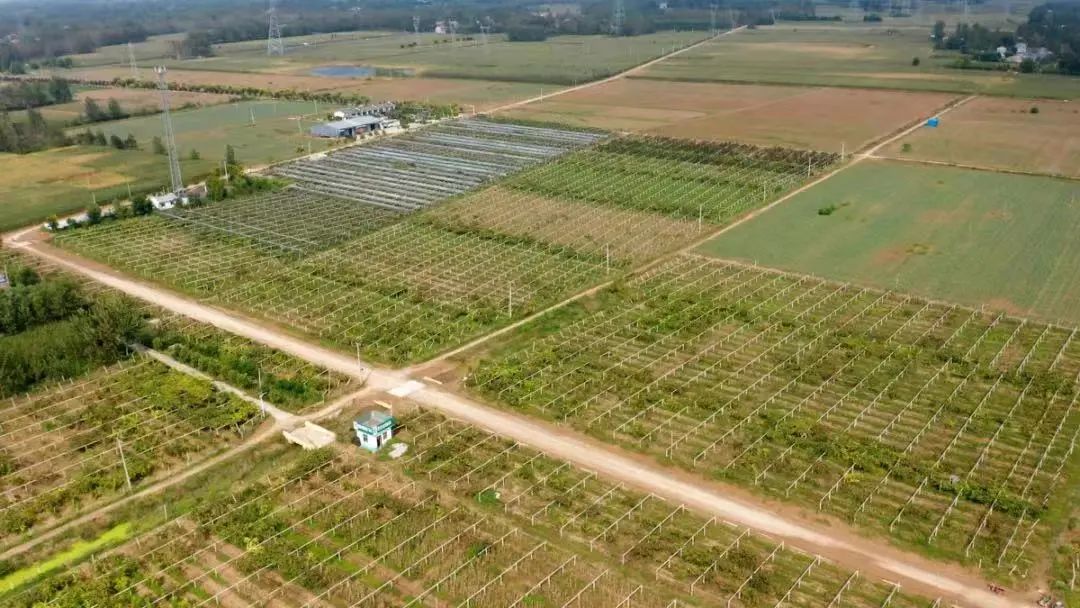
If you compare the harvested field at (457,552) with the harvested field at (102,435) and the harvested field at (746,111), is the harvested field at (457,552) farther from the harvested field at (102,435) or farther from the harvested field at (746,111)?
the harvested field at (746,111)

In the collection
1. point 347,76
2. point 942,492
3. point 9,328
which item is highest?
point 347,76

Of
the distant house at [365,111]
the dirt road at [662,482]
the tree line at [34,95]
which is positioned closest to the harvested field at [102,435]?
the dirt road at [662,482]

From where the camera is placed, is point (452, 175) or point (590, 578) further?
point (452, 175)

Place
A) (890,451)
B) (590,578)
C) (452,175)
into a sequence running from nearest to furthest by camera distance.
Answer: (590,578) < (890,451) < (452,175)

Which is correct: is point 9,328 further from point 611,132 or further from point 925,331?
point 611,132

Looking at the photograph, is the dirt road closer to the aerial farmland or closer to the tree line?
the aerial farmland

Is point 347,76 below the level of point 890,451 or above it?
above

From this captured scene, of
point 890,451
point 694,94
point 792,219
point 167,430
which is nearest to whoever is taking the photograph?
point 890,451

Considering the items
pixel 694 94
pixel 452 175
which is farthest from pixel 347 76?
pixel 452 175
